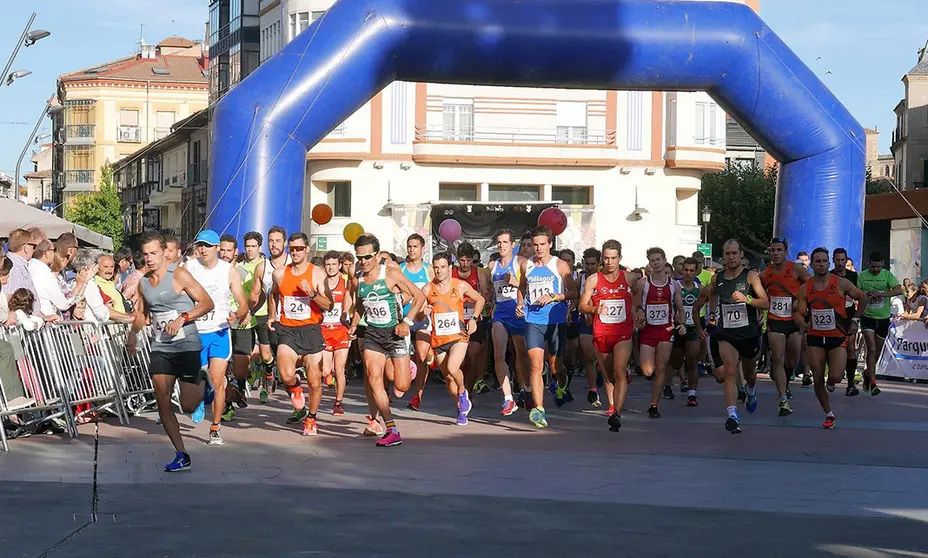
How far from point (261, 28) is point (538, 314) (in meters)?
39.7

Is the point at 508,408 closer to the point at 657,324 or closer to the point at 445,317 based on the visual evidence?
the point at 445,317

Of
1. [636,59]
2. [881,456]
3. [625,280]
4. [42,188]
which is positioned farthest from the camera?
[42,188]

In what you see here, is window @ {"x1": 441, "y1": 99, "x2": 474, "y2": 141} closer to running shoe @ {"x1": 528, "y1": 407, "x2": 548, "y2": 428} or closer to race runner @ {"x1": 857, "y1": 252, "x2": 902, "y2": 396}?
race runner @ {"x1": 857, "y1": 252, "x2": 902, "y2": 396}

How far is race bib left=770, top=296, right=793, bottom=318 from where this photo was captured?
13.9 m

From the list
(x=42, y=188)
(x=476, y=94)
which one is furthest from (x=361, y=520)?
(x=42, y=188)

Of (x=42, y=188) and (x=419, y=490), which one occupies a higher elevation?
(x=42, y=188)

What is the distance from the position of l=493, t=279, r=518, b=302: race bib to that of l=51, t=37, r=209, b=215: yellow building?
7068 cm

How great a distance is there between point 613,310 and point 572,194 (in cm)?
3369

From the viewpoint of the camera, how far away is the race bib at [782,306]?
45.6ft

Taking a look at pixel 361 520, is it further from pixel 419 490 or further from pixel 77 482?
pixel 77 482

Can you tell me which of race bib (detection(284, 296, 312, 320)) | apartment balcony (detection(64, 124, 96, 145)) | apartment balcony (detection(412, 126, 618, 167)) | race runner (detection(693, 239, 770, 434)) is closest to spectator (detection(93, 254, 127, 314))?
race bib (detection(284, 296, 312, 320))

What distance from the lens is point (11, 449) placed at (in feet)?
35.4

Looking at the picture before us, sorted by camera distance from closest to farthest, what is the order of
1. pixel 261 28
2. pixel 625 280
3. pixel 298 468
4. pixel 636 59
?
1. pixel 298 468
2. pixel 625 280
3. pixel 636 59
4. pixel 261 28

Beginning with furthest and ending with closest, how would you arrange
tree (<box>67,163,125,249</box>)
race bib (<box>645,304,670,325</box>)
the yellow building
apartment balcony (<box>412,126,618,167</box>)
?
the yellow building < tree (<box>67,163,125,249</box>) < apartment balcony (<box>412,126,618,167</box>) < race bib (<box>645,304,670,325</box>)
